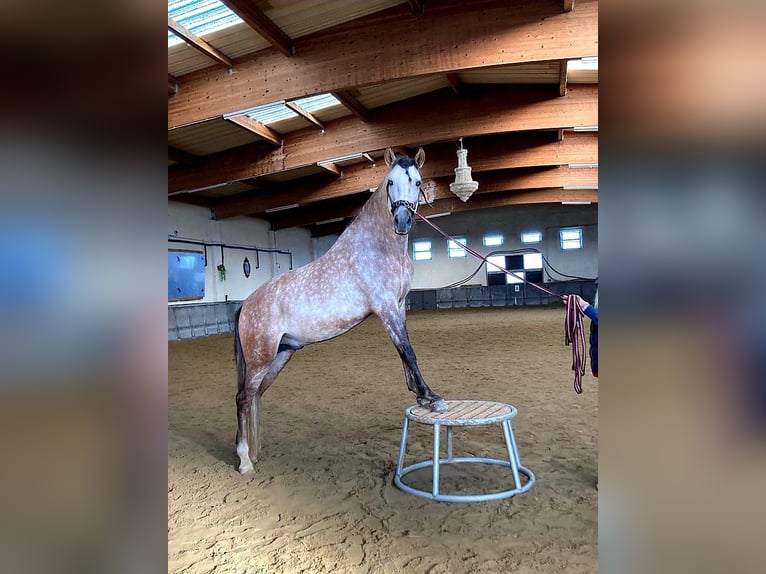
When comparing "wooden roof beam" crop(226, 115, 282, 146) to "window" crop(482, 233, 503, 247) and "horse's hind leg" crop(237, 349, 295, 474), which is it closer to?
"horse's hind leg" crop(237, 349, 295, 474)

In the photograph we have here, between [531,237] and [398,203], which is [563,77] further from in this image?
[531,237]

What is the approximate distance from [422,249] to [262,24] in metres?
14.1

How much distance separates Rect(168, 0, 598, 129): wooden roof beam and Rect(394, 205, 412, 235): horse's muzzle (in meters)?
2.84

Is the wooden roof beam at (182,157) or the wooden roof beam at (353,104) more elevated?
the wooden roof beam at (353,104)

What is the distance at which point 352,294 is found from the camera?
2820 millimetres

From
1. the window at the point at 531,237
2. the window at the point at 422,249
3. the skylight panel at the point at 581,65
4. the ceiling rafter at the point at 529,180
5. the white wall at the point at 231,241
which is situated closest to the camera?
the skylight panel at the point at 581,65

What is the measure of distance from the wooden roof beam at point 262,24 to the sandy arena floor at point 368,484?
11.4 feet

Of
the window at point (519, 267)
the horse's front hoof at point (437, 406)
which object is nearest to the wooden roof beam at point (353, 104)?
the horse's front hoof at point (437, 406)

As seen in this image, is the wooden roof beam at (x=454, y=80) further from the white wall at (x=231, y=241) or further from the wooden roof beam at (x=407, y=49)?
the white wall at (x=231, y=241)

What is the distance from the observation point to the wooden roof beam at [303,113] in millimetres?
6590

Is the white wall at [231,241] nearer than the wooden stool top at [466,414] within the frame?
No

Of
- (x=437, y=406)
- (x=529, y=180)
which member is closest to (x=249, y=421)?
(x=437, y=406)

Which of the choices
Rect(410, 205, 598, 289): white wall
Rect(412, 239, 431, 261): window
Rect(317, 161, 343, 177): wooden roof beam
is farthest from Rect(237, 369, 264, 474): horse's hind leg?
Rect(412, 239, 431, 261): window
